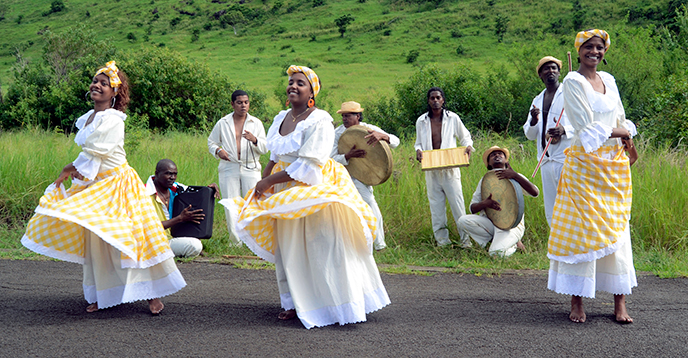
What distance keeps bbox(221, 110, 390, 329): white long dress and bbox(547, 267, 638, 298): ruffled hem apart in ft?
4.55

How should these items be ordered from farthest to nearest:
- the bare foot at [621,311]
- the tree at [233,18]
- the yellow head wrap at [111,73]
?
the tree at [233,18] → the yellow head wrap at [111,73] → the bare foot at [621,311]

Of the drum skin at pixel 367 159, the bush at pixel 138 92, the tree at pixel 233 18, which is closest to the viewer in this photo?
the drum skin at pixel 367 159

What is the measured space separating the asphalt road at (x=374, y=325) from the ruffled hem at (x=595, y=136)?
1368 millimetres

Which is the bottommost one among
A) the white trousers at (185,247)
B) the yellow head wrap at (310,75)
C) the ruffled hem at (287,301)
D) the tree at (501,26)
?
the white trousers at (185,247)

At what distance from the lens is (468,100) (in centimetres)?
1941

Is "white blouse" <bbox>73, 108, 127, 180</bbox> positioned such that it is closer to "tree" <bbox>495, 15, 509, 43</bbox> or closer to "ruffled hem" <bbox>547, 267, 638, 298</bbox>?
"ruffled hem" <bbox>547, 267, 638, 298</bbox>

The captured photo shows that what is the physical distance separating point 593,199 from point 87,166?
→ 402 cm

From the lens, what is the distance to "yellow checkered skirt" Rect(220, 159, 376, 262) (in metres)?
4.38

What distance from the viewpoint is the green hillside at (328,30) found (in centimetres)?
4097

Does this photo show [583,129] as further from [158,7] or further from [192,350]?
[158,7]

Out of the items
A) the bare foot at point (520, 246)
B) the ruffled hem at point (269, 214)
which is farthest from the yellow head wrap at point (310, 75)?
the bare foot at point (520, 246)

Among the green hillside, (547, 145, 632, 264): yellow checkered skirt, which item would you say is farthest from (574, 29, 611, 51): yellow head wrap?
the green hillside

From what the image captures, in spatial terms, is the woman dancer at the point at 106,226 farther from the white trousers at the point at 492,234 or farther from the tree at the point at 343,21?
the tree at the point at 343,21

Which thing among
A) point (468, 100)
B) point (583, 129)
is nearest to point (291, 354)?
point (583, 129)
